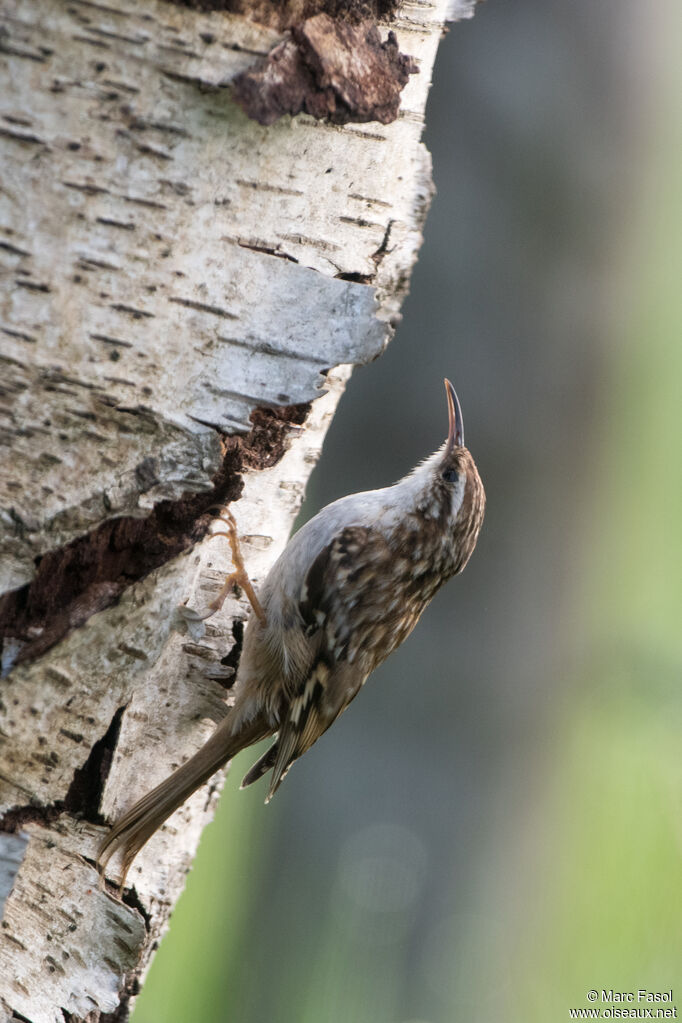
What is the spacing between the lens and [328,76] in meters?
1.03

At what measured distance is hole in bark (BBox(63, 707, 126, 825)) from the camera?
1124 millimetres

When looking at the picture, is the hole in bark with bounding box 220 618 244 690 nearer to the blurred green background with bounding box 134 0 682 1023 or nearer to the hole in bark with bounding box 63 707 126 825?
the hole in bark with bounding box 63 707 126 825

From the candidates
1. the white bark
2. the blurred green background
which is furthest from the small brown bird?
the blurred green background

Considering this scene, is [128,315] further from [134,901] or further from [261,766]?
[261,766]

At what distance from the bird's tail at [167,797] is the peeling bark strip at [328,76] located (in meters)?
0.86

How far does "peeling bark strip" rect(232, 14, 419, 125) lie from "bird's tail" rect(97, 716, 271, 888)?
86 cm

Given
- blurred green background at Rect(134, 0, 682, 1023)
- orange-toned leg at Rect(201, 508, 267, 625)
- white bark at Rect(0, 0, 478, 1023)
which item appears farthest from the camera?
blurred green background at Rect(134, 0, 682, 1023)

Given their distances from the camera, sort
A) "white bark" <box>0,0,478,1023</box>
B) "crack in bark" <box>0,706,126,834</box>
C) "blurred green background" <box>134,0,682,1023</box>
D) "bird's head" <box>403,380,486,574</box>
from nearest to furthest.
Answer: "white bark" <box>0,0,478,1023</box> → "crack in bark" <box>0,706,126,834</box> → "bird's head" <box>403,380,486,574</box> → "blurred green background" <box>134,0,682,1023</box>

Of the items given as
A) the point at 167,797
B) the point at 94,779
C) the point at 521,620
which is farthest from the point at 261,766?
the point at 521,620

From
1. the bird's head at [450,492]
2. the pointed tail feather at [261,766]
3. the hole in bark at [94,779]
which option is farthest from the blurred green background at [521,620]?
the hole in bark at [94,779]

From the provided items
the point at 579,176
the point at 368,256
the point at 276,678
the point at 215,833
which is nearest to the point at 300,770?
the point at 215,833

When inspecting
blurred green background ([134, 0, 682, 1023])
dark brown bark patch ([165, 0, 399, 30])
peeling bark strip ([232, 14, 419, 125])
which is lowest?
blurred green background ([134, 0, 682, 1023])

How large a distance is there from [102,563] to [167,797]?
39 cm

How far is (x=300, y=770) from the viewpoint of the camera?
2.94 meters
